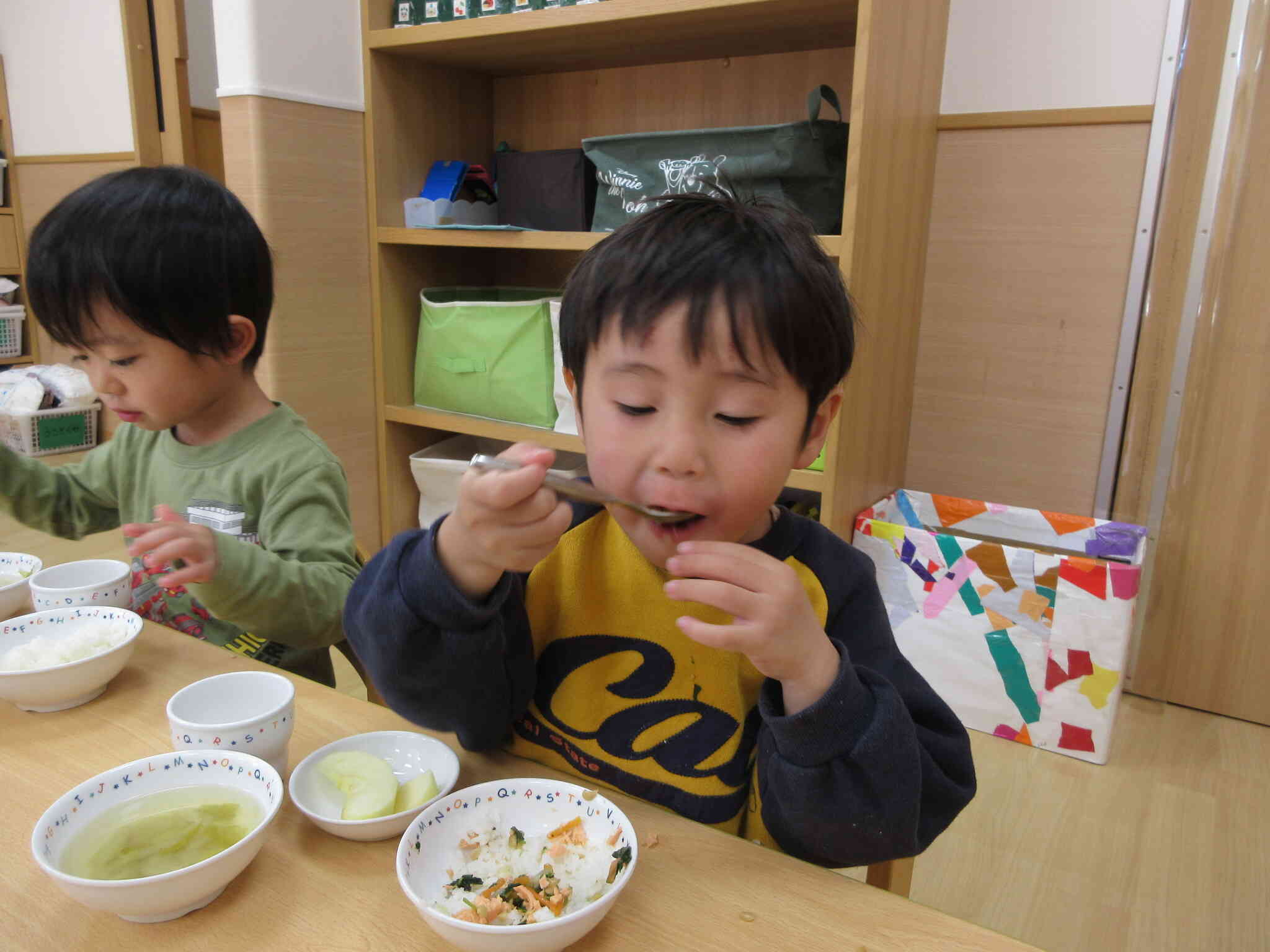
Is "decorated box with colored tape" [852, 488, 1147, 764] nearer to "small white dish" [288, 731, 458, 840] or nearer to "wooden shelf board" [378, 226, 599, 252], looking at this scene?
"wooden shelf board" [378, 226, 599, 252]

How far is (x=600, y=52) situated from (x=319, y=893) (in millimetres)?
1996

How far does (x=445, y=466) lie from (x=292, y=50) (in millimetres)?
993

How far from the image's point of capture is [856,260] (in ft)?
5.28

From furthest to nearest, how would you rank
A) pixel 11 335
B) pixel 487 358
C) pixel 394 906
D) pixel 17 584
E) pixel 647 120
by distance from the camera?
pixel 11 335 < pixel 647 120 < pixel 487 358 < pixel 17 584 < pixel 394 906

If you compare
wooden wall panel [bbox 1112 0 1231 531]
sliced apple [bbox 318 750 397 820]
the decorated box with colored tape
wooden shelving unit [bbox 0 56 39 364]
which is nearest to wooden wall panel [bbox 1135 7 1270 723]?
wooden wall panel [bbox 1112 0 1231 531]

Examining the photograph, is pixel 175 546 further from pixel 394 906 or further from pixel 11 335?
pixel 11 335

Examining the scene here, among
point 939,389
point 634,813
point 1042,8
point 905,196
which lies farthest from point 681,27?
point 634,813

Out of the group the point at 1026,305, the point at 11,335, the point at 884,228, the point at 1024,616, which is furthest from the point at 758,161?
the point at 11,335

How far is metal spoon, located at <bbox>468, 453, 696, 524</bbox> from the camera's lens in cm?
56

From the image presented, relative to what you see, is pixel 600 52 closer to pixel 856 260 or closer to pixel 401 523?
pixel 856 260

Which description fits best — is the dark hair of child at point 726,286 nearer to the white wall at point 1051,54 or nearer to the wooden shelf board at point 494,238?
the wooden shelf board at point 494,238

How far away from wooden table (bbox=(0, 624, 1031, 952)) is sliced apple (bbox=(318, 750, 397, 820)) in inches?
0.9

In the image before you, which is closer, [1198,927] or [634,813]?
[634,813]

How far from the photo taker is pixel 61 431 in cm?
326
